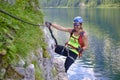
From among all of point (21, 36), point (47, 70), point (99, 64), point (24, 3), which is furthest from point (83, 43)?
point (99, 64)

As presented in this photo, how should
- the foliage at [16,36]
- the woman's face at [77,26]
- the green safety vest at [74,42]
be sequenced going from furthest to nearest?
the green safety vest at [74,42]
the woman's face at [77,26]
the foliage at [16,36]

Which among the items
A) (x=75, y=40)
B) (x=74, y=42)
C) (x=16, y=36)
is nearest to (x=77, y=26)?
(x=75, y=40)

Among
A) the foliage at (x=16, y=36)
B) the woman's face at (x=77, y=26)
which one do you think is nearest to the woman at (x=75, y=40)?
the woman's face at (x=77, y=26)

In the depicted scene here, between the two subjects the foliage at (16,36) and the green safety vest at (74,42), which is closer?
the foliage at (16,36)

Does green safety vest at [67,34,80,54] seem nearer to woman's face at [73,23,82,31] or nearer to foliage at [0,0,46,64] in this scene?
woman's face at [73,23,82,31]

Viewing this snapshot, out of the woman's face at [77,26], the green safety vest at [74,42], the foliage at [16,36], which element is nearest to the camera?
the foliage at [16,36]

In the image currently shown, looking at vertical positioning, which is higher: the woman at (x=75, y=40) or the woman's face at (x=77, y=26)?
the woman's face at (x=77, y=26)

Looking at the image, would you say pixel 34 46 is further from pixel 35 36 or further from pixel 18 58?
pixel 18 58

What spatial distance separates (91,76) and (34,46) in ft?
130

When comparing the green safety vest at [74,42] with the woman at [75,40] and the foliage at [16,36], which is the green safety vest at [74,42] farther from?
the foliage at [16,36]

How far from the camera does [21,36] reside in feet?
24.7

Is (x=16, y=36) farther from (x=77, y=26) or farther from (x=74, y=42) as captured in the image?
(x=74, y=42)

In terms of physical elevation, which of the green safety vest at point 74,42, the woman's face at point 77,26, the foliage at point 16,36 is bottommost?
the green safety vest at point 74,42

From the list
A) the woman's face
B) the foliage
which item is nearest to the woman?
the woman's face
